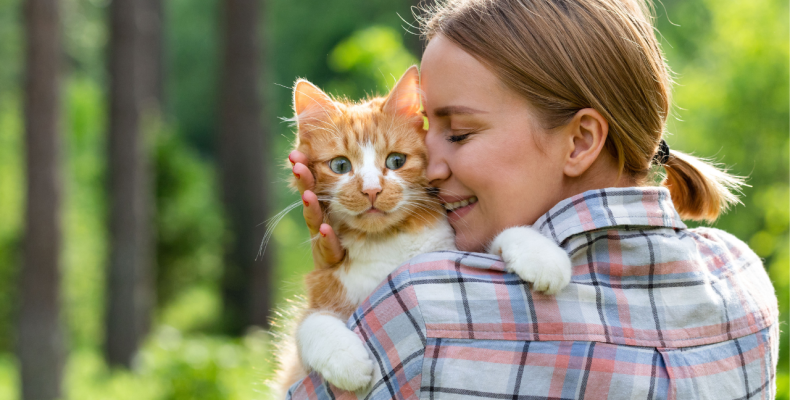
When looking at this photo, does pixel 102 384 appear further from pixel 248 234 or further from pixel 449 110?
pixel 449 110

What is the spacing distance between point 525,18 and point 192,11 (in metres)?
24.8

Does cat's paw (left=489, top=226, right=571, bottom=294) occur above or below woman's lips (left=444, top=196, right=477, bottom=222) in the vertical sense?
below

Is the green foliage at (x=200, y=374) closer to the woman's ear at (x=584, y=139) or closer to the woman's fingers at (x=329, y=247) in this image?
the woman's fingers at (x=329, y=247)

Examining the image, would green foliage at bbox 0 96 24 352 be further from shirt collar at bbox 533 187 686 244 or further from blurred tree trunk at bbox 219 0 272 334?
shirt collar at bbox 533 187 686 244

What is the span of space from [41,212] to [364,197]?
6.65m

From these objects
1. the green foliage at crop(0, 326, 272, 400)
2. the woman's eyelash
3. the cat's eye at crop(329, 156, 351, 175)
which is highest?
the woman's eyelash

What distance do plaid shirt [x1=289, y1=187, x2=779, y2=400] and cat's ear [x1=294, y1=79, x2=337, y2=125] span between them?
80cm

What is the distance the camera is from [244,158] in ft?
32.4

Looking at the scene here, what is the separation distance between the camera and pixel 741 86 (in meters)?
7.06

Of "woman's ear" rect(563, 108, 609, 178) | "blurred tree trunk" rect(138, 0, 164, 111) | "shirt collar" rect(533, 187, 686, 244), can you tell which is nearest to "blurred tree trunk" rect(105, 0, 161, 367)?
"blurred tree trunk" rect(138, 0, 164, 111)

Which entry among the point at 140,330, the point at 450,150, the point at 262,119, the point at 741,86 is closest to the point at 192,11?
the point at 262,119

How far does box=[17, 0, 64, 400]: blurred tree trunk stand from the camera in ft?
23.6

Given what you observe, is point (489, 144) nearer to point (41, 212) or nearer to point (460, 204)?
point (460, 204)

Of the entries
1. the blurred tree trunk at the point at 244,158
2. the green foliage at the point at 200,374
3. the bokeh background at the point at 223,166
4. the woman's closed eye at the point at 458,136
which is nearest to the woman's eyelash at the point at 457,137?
the woman's closed eye at the point at 458,136
